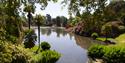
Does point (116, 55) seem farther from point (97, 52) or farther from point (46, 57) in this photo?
point (46, 57)

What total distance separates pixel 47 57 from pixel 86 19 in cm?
1695

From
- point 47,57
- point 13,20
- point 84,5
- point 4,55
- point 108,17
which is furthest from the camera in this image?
point 47,57

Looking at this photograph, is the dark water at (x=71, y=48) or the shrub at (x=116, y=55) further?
the dark water at (x=71, y=48)

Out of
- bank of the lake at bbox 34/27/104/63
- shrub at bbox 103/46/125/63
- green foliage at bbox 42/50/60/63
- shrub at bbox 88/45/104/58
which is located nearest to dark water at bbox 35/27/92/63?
bank of the lake at bbox 34/27/104/63

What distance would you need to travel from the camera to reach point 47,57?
22109 millimetres

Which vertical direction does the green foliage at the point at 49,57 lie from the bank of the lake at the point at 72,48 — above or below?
above

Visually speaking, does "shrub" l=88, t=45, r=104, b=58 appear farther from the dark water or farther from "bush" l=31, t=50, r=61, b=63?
"bush" l=31, t=50, r=61, b=63

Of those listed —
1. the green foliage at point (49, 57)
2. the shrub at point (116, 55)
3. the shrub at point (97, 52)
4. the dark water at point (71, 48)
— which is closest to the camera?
the shrub at point (116, 55)

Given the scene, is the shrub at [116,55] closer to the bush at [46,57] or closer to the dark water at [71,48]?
the dark water at [71,48]

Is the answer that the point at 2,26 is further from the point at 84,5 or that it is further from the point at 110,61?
the point at 110,61

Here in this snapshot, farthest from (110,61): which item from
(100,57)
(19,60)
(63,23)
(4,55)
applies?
(63,23)

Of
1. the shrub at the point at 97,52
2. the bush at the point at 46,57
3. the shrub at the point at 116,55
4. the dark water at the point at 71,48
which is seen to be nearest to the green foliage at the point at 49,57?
the bush at the point at 46,57

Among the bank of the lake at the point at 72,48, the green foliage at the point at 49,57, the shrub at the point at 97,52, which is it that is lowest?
the bank of the lake at the point at 72,48

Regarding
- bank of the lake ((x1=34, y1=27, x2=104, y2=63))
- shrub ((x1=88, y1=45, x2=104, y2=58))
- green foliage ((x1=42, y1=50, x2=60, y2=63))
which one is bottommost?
bank of the lake ((x1=34, y1=27, x2=104, y2=63))
